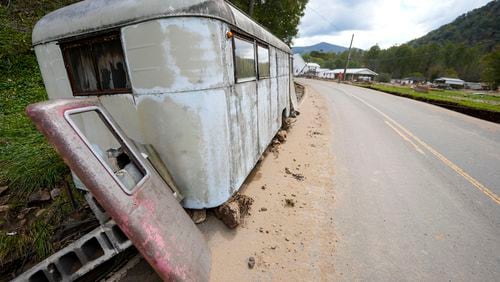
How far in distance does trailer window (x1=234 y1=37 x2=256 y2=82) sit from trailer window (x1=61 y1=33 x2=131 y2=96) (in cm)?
149

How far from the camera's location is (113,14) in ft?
8.34

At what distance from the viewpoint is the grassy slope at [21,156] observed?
10.6ft

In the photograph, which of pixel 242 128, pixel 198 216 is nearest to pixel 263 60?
pixel 242 128

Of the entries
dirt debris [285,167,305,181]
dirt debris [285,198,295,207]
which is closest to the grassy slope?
dirt debris [285,198,295,207]

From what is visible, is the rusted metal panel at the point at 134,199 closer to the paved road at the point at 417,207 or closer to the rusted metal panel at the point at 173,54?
the rusted metal panel at the point at 173,54

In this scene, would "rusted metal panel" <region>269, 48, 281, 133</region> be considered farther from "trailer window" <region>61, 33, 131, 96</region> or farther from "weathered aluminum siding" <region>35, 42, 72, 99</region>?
"weathered aluminum siding" <region>35, 42, 72, 99</region>

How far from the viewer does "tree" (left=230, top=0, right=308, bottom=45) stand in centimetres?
1476

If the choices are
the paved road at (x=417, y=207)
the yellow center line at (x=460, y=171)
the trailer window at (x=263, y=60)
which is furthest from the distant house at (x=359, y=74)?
the trailer window at (x=263, y=60)

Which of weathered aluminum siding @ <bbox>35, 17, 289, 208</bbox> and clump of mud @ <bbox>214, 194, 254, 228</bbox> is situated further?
clump of mud @ <bbox>214, 194, 254, 228</bbox>

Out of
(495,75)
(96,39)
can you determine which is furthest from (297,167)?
(495,75)

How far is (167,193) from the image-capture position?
259 centimetres

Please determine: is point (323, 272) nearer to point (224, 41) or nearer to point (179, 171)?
point (179, 171)

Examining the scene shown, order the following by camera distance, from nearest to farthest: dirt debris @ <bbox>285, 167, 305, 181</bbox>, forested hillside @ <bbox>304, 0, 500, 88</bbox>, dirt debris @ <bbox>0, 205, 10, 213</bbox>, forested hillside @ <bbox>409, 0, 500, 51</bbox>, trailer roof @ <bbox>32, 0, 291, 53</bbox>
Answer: trailer roof @ <bbox>32, 0, 291, 53</bbox>, dirt debris @ <bbox>0, 205, 10, 213</bbox>, dirt debris @ <bbox>285, 167, 305, 181</bbox>, forested hillside @ <bbox>304, 0, 500, 88</bbox>, forested hillside @ <bbox>409, 0, 500, 51</bbox>

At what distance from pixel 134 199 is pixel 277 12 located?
17.8m
